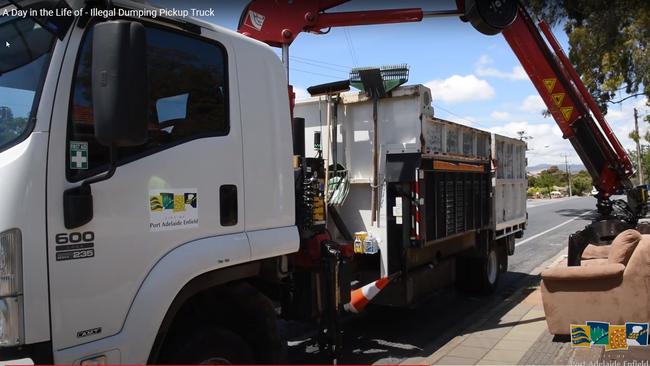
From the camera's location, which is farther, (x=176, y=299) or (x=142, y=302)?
(x=176, y=299)

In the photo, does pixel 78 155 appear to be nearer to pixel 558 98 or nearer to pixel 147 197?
pixel 147 197

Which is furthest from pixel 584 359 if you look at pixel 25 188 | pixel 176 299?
pixel 25 188

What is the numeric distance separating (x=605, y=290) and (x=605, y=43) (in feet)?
45.7

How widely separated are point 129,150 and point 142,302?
0.74 metres

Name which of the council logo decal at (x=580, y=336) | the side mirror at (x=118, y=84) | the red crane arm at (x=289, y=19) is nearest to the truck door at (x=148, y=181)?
the side mirror at (x=118, y=84)

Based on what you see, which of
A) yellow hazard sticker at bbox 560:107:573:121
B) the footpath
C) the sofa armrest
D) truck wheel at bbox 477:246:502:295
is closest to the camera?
the footpath

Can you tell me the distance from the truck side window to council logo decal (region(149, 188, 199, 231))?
23 cm

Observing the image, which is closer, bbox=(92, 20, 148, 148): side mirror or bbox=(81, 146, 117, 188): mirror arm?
bbox=(92, 20, 148, 148): side mirror

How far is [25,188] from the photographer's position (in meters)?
2.26

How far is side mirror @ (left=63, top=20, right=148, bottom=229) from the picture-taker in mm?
2277

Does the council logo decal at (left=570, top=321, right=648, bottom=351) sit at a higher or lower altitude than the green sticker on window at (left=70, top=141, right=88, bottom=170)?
lower

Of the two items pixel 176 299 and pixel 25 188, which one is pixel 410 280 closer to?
pixel 176 299

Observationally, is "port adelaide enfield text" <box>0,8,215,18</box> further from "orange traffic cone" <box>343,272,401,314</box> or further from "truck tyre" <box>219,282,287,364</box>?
"orange traffic cone" <box>343,272,401,314</box>

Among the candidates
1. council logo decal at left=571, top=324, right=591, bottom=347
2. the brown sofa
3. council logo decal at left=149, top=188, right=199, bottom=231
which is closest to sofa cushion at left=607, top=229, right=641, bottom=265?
the brown sofa
